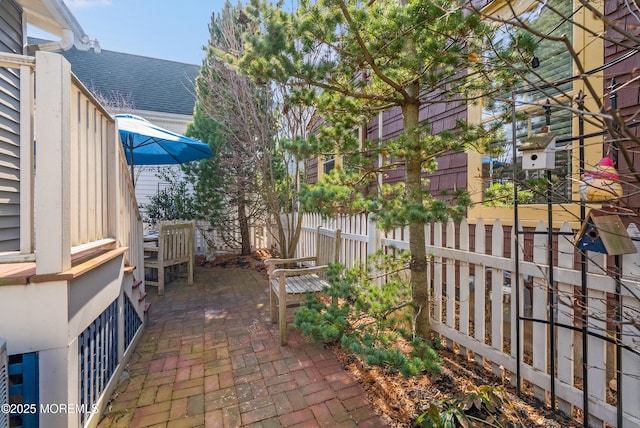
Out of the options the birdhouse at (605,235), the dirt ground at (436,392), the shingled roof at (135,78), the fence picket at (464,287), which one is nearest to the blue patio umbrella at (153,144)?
the dirt ground at (436,392)

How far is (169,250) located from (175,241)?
17 centimetres

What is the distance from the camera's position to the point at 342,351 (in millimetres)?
2664

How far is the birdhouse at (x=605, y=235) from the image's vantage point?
1405 mm

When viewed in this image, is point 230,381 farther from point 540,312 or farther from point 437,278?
point 540,312

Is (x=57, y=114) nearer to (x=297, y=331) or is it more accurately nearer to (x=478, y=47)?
(x=478, y=47)

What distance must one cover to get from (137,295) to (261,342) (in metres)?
1.29

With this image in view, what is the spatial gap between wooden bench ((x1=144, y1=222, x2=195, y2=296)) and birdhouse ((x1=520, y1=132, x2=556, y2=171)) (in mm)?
4521

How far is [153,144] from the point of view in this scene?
524 cm

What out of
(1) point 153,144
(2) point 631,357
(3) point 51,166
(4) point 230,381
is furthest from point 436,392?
(1) point 153,144

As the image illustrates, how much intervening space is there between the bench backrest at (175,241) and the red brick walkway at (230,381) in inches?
52.0

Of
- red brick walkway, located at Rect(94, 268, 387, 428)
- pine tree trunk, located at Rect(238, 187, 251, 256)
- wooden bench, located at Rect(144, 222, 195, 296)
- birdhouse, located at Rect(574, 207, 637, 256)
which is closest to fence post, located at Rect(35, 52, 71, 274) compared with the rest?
red brick walkway, located at Rect(94, 268, 387, 428)

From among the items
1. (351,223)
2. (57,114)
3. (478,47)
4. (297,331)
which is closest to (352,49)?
(478,47)

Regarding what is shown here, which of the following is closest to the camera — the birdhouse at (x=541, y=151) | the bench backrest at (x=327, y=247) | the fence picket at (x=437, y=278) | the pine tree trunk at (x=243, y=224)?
the birdhouse at (x=541, y=151)

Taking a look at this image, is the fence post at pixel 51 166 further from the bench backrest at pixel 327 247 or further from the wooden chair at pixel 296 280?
the bench backrest at pixel 327 247
